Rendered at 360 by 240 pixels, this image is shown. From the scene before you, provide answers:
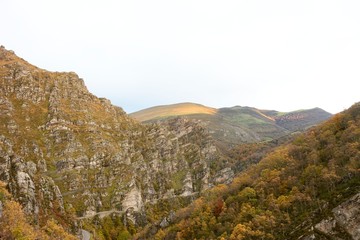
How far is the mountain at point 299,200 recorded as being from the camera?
400 ft

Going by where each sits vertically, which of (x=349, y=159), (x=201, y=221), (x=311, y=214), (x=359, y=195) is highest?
(x=349, y=159)

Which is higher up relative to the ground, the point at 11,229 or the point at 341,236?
the point at 11,229

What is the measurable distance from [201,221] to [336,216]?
7582cm

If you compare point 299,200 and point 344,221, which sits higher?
point 299,200

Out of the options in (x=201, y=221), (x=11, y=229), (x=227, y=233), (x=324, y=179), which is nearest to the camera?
(x=11, y=229)

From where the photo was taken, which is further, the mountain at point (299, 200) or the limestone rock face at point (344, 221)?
the mountain at point (299, 200)

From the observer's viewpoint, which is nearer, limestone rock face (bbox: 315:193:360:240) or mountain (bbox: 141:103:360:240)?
limestone rock face (bbox: 315:193:360:240)

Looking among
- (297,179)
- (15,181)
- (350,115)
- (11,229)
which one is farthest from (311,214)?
(15,181)

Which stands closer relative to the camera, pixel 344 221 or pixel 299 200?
pixel 344 221

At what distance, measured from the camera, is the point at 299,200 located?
140625 mm

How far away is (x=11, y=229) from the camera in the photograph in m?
109

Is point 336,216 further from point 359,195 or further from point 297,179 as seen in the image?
point 297,179

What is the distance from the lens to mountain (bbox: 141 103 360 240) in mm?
122000

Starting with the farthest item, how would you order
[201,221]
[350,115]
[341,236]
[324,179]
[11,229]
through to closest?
[350,115], [201,221], [324,179], [341,236], [11,229]
